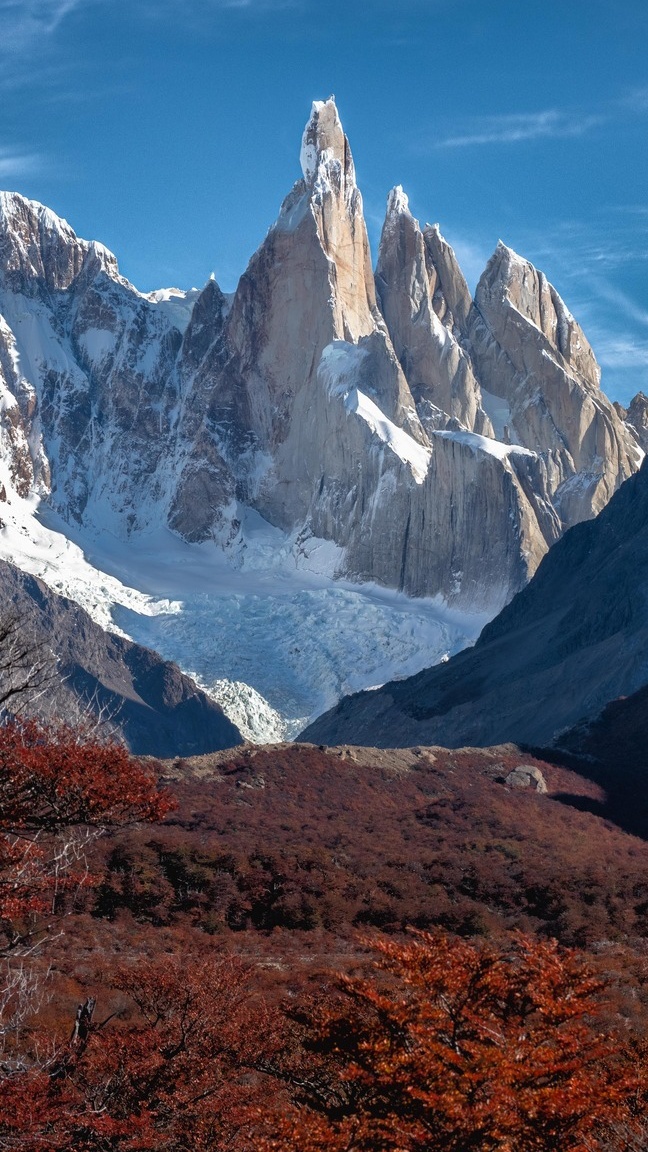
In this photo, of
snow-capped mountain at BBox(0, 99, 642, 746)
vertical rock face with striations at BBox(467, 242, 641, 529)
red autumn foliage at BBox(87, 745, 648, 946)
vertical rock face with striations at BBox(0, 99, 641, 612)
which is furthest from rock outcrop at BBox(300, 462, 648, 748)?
vertical rock face with striations at BBox(467, 242, 641, 529)

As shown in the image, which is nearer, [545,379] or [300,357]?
[300,357]

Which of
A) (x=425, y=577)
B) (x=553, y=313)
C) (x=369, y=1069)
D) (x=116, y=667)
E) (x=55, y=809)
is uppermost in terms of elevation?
(x=553, y=313)

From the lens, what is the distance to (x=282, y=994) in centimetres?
2414

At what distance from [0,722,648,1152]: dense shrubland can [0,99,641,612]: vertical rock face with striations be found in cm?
11012

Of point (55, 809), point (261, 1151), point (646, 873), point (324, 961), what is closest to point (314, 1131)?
point (261, 1151)

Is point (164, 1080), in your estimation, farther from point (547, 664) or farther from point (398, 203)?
point (398, 203)

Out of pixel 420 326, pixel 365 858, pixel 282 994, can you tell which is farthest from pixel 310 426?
pixel 282 994

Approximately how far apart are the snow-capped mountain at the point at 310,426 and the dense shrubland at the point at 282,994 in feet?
311

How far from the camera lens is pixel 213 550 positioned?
169625mm

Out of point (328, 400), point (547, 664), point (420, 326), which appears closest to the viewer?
point (547, 664)

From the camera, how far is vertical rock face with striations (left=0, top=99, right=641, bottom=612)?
154750 mm

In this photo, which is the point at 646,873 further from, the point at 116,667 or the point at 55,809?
the point at 116,667

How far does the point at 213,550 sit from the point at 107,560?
17.6 meters

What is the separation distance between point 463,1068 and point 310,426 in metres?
159
